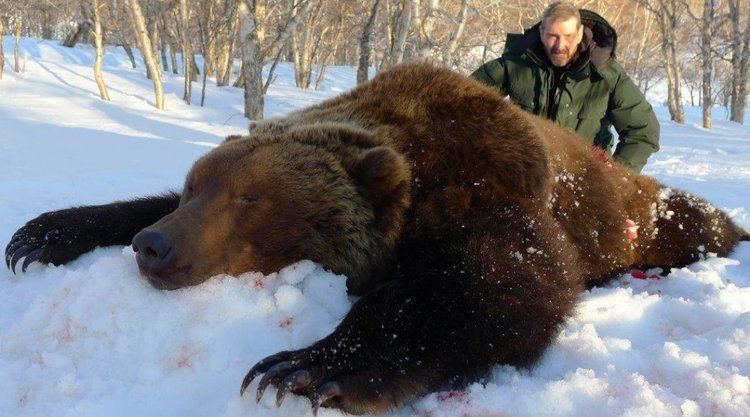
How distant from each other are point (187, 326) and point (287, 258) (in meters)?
0.52

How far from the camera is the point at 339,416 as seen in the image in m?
1.80

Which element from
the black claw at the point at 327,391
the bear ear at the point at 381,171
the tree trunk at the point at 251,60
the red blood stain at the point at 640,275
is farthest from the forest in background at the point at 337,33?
the black claw at the point at 327,391

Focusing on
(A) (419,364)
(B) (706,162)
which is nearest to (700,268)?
(A) (419,364)

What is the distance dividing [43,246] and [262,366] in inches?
68.6

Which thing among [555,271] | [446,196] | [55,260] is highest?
[446,196]

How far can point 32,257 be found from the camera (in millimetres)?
2879

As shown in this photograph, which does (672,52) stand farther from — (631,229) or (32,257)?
(32,257)

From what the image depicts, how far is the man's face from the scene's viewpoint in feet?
→ 14.7

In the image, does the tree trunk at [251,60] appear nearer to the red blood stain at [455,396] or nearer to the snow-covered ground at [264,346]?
the snow-covered ground at [264,346]

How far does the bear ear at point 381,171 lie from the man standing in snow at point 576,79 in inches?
102

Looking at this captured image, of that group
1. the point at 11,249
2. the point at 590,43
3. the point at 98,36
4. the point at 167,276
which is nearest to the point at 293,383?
the point at 167,276

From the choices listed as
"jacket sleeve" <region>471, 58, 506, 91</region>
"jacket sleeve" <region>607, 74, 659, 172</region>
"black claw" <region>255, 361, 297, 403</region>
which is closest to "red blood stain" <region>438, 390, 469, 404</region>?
"black claw" <region>255, 361, 297, 403</region>

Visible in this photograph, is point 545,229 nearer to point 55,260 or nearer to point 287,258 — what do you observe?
point 287,258

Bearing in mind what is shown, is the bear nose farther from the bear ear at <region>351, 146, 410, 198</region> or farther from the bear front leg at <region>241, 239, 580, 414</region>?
the bear ear at <region>351, 146, 410, 198</region>
